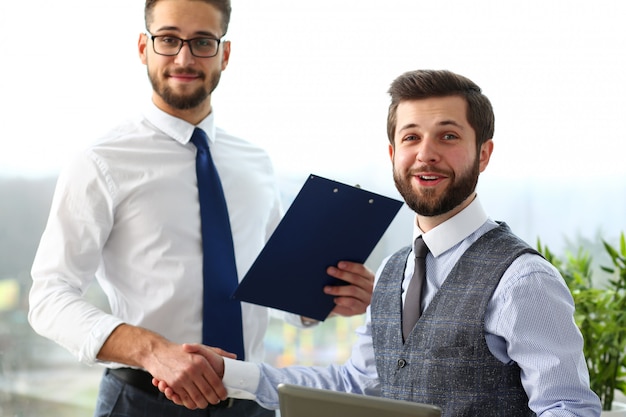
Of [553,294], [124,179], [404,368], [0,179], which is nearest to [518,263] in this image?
[553,294]

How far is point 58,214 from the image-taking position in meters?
2.07

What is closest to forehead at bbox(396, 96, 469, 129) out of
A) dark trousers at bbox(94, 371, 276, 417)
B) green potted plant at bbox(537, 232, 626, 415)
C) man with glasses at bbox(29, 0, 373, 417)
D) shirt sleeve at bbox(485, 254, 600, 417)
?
shirt sleeve at bbox(485, 254, 600, 417)

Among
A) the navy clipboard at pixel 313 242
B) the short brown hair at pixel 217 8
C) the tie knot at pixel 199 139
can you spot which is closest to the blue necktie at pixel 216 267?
the tie knot at pixel 199 139

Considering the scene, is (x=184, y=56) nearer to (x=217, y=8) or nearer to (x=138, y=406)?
(x=217, y=8)

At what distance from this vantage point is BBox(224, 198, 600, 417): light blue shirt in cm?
150

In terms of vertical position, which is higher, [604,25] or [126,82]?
[604,25]

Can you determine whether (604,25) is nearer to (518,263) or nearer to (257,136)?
(257,136)

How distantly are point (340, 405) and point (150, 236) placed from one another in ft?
3.32

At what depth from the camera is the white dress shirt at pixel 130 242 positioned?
6.68 ft

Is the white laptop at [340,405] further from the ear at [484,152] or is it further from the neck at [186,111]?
the neck at [186,111]

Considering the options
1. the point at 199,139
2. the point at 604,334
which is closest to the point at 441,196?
the point at 199,139

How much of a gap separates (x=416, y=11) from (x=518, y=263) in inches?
77.9

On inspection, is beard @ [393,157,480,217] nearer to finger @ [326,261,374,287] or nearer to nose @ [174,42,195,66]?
finger @ [326,261,374,287]

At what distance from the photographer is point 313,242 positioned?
2010 mm
